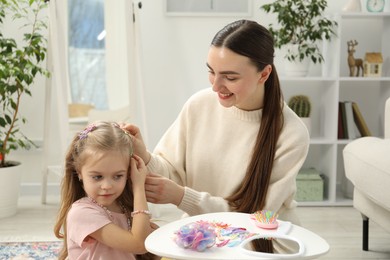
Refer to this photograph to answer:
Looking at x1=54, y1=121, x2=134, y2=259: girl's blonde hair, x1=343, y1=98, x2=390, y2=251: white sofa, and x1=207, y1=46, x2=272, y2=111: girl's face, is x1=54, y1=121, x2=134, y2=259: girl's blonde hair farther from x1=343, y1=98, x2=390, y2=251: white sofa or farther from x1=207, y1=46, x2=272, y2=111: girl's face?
x1=343, y1=98, x2=390, y2=251: white sofa

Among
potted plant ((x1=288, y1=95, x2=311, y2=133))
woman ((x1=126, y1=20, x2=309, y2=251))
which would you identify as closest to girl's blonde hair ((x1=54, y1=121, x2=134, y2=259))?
woman ((x1=126, y1=20, x2=309, y2=251))

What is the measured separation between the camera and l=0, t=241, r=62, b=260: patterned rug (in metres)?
2.74

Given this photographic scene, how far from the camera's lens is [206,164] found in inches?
73.5

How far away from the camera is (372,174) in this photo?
2436 mm

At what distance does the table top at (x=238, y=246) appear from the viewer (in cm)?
119

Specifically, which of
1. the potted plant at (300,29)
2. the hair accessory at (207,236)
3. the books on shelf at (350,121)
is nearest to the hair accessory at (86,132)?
the hair accessory at (207,236)

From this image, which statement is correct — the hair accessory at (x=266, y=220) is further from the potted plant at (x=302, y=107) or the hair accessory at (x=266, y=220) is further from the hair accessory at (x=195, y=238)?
the potted plant at (x=302, y=107)

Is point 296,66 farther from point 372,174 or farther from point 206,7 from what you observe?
point 372,174

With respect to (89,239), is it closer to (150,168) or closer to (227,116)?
(150,168)

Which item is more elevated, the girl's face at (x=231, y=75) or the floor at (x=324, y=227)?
the girl's face at (x=231, y=75)

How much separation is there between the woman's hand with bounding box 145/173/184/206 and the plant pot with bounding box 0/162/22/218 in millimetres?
1931

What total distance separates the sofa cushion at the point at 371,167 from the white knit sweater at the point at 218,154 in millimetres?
665

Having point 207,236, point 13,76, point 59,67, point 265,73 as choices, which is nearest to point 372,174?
point 265,73

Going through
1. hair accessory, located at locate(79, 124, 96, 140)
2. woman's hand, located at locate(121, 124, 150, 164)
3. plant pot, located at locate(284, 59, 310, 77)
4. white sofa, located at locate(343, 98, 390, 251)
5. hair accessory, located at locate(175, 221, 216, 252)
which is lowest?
white sofa, located at locate(343, 98, 390, 251)
